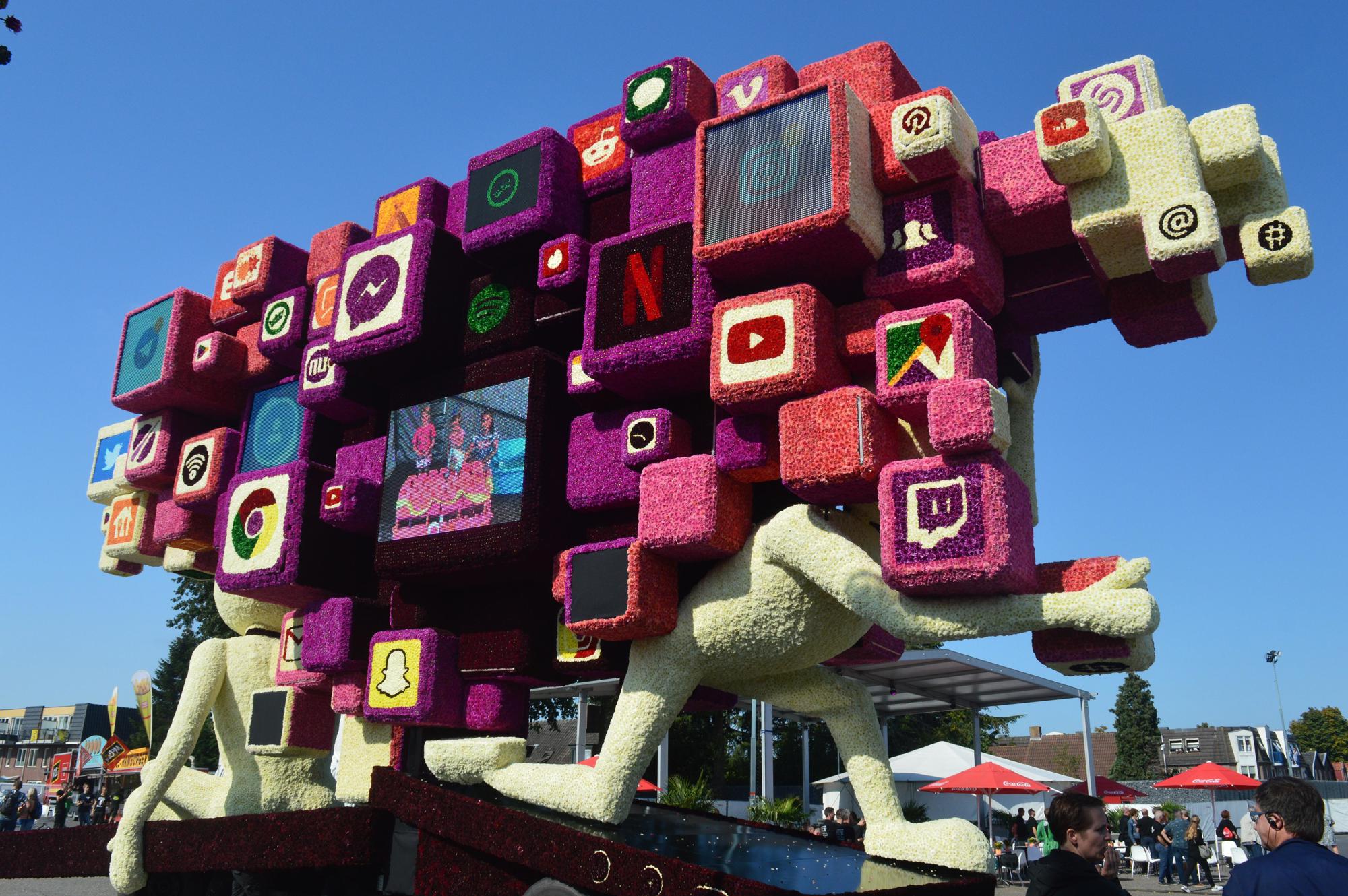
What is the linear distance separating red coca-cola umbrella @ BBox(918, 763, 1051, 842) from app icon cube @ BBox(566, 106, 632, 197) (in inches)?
468

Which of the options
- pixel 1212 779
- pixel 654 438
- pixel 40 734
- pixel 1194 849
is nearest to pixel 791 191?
pixel 654 438

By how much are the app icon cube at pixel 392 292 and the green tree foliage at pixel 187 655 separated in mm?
5576

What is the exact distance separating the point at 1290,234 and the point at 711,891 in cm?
516

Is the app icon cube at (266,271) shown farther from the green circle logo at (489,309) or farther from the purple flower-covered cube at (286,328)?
the green circle logo at (489,309)

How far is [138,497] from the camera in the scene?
1208 centimetres

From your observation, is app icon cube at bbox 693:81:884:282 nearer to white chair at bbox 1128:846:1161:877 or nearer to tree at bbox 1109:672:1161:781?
white chair at bbox 1128:846:1161:877

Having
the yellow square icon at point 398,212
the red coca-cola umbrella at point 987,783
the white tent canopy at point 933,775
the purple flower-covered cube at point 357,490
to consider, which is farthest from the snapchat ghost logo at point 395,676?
the red coca-cola umbrella at point 987,783

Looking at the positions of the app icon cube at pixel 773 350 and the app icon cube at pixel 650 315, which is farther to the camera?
the app icon cube at pixel 650 315

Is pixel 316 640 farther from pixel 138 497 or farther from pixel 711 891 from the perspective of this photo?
pixel 711 891

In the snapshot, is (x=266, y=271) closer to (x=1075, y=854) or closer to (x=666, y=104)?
(x=666, y=104)

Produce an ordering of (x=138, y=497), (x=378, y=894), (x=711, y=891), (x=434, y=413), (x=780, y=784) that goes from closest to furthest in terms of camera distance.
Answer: (x=711, y=891) → (x=378, y=894) → (x=434, y=413) → (x=138, y=497) → (x=780, y=784)

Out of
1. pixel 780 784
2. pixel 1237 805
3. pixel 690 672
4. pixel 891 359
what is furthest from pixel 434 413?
pixel 780 784

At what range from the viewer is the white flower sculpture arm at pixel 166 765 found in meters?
8.98

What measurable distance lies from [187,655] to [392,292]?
34966mm
